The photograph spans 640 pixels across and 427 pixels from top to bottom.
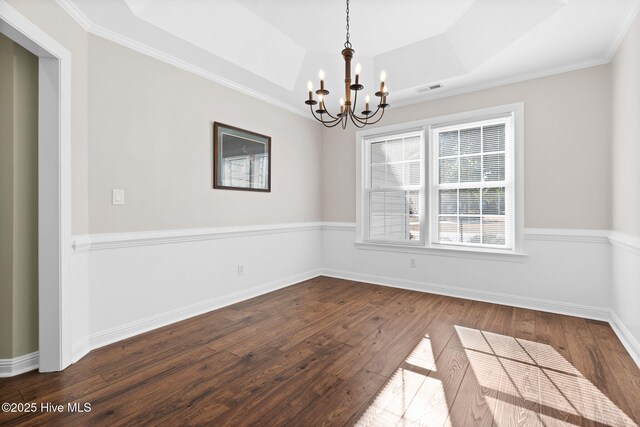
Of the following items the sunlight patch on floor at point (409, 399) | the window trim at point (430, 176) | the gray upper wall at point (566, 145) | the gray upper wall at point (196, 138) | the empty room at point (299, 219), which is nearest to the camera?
the sunlight patch on floor at point (409, 399)

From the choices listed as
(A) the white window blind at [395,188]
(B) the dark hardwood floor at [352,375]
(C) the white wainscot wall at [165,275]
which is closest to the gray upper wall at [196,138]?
(C) the white wainscot wall at [165,275]

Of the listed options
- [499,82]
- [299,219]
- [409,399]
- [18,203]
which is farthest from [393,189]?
[18,203]

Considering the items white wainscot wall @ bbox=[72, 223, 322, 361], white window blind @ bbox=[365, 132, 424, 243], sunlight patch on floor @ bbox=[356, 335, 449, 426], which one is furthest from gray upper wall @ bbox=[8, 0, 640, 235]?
sunlight patch on floor @ bbox=[356, 335, 449, 426]

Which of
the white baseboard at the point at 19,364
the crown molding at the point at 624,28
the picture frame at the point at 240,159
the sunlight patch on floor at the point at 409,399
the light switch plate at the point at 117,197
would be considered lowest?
the sunlight patch on floor at the point at 409,399

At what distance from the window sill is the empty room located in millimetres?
37

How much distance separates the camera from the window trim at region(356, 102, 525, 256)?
3355 millimetres

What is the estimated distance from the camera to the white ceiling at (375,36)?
94.7 inches

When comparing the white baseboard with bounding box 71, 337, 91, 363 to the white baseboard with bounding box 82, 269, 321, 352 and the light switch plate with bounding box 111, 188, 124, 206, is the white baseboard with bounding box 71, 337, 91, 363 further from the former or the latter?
the light switch plate with bounding box 111, 188, 124, 206

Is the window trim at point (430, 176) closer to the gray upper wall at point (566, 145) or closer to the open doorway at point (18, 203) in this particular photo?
the gray upper wall at point (566, 145)

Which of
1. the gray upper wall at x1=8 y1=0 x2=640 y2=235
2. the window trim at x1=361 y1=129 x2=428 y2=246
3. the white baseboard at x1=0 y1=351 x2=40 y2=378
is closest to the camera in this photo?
the white baseboard at x1=0 y1=351 x2=40 y2=378

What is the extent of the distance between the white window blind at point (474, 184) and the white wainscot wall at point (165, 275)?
2.12m

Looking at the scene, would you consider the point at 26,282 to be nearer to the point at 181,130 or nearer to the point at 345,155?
the point at 181,130

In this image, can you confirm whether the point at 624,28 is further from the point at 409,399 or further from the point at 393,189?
the point at 409,399

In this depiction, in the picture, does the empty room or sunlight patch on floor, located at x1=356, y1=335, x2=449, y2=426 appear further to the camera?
the empty room
